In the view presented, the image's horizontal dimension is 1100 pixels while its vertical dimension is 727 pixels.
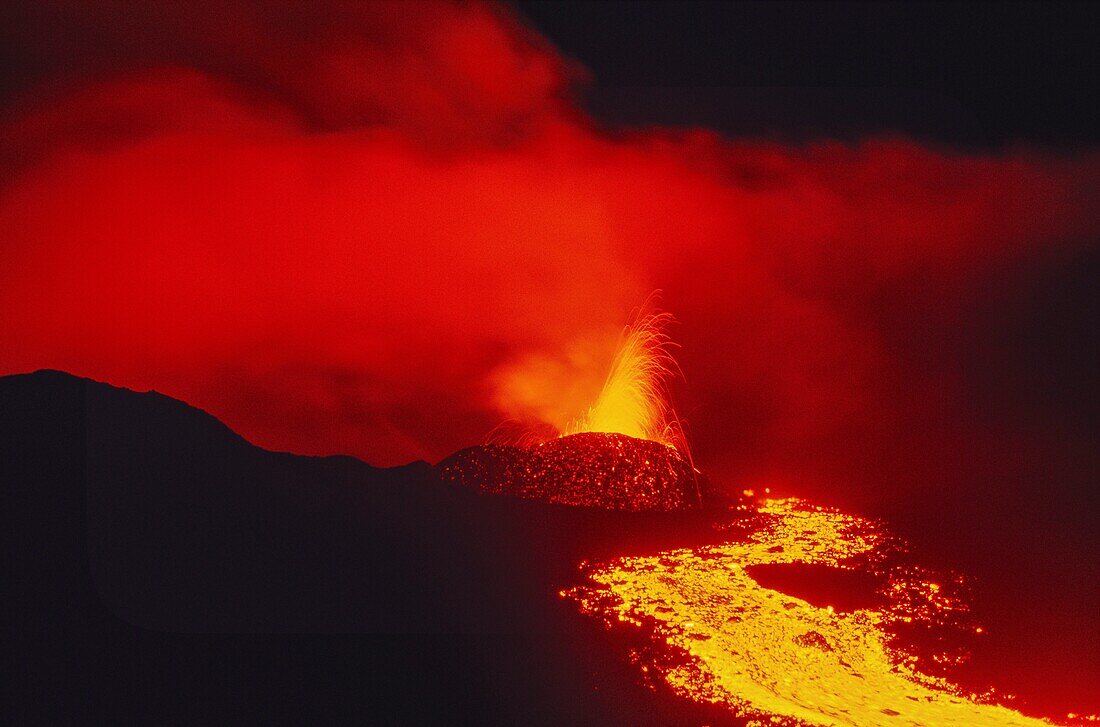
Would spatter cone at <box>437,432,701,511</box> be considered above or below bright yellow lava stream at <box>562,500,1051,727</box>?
above

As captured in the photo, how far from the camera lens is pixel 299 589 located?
47.2 feet

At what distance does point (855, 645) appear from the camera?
13594 mm

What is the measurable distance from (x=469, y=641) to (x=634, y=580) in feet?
10.9

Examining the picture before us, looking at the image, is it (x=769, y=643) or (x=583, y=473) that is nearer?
(x=769, y=643)

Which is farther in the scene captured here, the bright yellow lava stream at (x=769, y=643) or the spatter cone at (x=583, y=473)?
the spatter cone at (x=583, y=473)

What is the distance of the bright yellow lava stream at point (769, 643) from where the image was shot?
1177cm

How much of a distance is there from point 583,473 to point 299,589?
6249 millimetres

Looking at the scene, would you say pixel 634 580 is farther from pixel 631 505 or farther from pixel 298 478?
pixel 298 478

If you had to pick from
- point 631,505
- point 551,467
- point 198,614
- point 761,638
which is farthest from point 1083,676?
point 198,614

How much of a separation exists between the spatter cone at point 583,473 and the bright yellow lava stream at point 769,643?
82.7 inches

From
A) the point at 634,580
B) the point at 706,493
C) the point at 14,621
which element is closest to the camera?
the point at 14,621

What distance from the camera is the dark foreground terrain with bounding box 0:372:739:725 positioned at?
11414mm

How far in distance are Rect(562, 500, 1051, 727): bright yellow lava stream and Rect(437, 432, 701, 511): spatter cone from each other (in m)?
2.10

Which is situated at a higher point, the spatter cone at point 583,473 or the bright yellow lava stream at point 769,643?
the spatter cone at point 583,473
